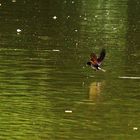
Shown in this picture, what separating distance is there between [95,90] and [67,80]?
47.0 inches

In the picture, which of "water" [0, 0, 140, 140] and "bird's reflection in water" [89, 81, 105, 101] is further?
"bird's reflection in water" [89, 81, 105, 101]

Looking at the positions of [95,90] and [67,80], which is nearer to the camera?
[95,90]

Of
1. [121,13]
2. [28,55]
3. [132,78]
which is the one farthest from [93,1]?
[132,78]

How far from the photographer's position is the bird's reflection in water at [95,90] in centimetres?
1494

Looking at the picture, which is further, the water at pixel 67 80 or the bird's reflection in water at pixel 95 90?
the bird's reflection in water at pixel 95 90

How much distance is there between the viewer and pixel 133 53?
70.9 feet

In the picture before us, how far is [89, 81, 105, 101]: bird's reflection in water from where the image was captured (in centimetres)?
1494

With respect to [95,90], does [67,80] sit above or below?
above

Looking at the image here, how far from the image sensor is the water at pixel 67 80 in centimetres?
1230

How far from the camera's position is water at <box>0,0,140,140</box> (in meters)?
12.3

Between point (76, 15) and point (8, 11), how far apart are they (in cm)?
332

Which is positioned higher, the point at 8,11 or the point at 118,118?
the point at 8,11

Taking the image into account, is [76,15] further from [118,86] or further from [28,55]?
[118,86]

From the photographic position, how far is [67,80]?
16719mm
